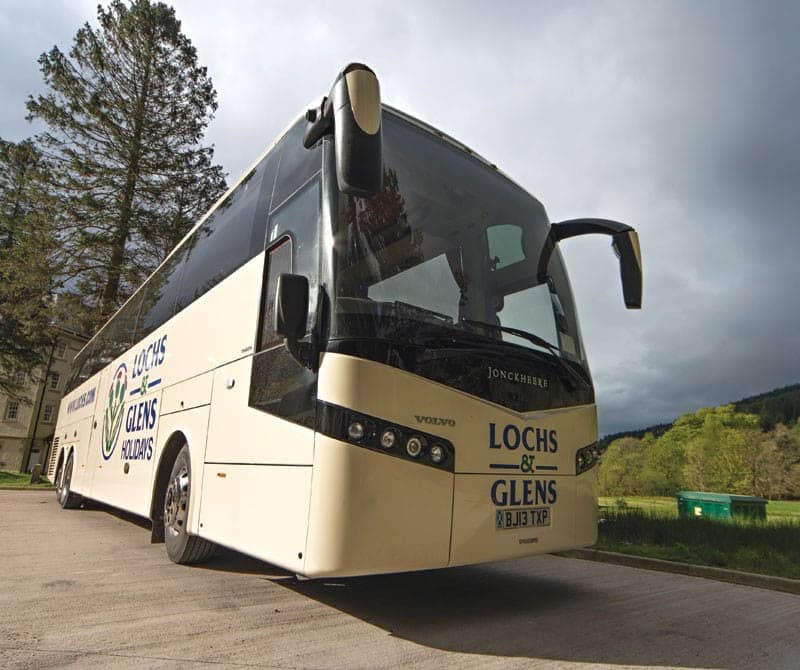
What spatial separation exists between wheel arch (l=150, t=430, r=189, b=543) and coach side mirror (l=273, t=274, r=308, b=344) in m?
2.95

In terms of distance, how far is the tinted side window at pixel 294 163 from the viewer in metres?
4.18

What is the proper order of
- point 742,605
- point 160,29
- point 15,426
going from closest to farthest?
point 742,605 → point 160,29 → point 15,426

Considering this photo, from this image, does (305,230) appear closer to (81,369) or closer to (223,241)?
(223,241)

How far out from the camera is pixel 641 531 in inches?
330

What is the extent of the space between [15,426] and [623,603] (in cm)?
6147

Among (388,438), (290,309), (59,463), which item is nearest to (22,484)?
(59,463)

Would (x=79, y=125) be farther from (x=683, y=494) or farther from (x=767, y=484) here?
(x=767, y=484)

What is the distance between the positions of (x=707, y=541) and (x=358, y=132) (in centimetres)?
713

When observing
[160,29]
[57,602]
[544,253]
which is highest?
[160,29]

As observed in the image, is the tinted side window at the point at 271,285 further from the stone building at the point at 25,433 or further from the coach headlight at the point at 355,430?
the stone building at the point at 25,433

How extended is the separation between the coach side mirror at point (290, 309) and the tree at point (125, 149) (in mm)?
19946

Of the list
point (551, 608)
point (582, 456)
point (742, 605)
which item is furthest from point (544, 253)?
point (742, 605)

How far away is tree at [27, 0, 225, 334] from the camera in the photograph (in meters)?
21.7

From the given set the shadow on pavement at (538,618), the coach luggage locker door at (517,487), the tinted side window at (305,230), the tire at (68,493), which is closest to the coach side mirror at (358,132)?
the tinted side window at (305,230)
